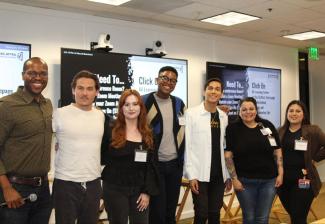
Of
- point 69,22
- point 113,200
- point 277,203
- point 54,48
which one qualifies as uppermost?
point 69,22

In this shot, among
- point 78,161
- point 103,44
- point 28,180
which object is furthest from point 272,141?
point 103,44

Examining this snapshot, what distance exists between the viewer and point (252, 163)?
3217 mm

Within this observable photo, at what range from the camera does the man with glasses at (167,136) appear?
3.17 m

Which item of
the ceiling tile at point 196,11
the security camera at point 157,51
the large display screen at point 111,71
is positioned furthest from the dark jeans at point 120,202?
the security camera at point 157,51

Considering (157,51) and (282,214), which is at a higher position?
(157,51)

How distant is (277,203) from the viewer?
6148 millimetres

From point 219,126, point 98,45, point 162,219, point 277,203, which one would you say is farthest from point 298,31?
point 162,219

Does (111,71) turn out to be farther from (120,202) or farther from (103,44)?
(120,202)

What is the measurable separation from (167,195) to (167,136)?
19.2 inches

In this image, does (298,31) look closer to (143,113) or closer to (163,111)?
(163,111)

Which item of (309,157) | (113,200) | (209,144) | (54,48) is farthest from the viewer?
(54,48)

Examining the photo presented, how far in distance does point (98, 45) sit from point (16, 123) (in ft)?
8.32

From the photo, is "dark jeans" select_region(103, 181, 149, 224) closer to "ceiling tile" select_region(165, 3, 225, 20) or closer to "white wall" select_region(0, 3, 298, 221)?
"white wall" select_region(0, 3, 298, 221)

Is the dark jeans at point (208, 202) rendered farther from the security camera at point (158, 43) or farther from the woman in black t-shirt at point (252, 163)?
the security camera at point (158, 43)
